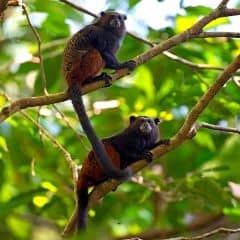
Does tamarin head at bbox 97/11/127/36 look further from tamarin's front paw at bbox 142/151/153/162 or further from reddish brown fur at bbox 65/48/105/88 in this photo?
tamarin's front paw at bbox 142/151/153/162

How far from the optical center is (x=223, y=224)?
14.4 ft

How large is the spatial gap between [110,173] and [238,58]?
1.87 feet

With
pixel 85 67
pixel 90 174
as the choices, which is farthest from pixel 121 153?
pixel 85 67

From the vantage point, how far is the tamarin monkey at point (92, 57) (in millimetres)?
2510

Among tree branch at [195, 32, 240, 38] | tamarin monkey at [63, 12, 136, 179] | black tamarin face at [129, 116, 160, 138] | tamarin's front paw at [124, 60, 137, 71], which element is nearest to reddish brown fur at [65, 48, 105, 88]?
tamarin monkey at [63, 12, 136, 179]

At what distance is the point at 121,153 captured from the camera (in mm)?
2902

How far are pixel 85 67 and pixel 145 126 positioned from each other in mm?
438

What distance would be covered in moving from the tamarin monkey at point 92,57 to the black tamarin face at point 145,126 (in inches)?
13.3

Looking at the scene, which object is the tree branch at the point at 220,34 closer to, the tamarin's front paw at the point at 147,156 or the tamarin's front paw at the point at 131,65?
the tamarin's front paw at the point at 131,65

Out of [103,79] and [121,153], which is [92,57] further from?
[121,153]

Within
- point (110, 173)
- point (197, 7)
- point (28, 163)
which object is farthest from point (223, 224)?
point (110, 173)

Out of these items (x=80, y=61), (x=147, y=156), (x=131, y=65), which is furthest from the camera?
(x=80, y=61)

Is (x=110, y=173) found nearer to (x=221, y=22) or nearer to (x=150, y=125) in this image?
(x=150, y=125)

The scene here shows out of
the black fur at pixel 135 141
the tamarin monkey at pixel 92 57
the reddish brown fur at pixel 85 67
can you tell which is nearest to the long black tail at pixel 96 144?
the tamarin monkey at pixel 92 57
